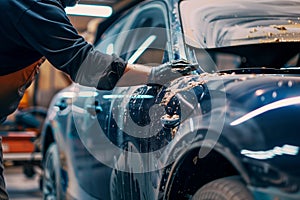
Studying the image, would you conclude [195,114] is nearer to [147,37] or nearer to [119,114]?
[119,114]

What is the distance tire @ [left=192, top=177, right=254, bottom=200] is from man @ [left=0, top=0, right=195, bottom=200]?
608 mm

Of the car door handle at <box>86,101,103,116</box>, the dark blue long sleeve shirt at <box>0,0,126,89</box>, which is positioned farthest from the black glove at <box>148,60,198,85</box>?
the car door handle at <box>86,101,103,116</box>

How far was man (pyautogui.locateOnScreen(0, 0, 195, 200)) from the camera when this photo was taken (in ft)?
9.25

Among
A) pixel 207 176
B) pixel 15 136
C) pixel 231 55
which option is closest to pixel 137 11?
pixel 231 55

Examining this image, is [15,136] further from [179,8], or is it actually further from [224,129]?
[224,129]

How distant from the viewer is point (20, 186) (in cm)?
830

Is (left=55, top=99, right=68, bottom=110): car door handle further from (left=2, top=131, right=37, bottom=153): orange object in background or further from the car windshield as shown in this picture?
(left=2, top=131, right=37, bottom=153): orange object in background

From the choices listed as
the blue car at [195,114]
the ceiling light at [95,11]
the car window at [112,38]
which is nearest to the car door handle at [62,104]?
the blue car at [195,114]

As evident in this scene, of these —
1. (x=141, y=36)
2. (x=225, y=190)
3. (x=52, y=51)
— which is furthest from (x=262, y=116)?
(x=141, y=36)

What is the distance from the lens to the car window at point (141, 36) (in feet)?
12.0

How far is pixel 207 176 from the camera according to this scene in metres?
2.80

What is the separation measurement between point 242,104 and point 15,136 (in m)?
6.45

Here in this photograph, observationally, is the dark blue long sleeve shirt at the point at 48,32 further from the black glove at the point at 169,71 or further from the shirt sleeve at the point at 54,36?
the black glove at the point at 169,71

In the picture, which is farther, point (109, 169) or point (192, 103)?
point (109, 169)
